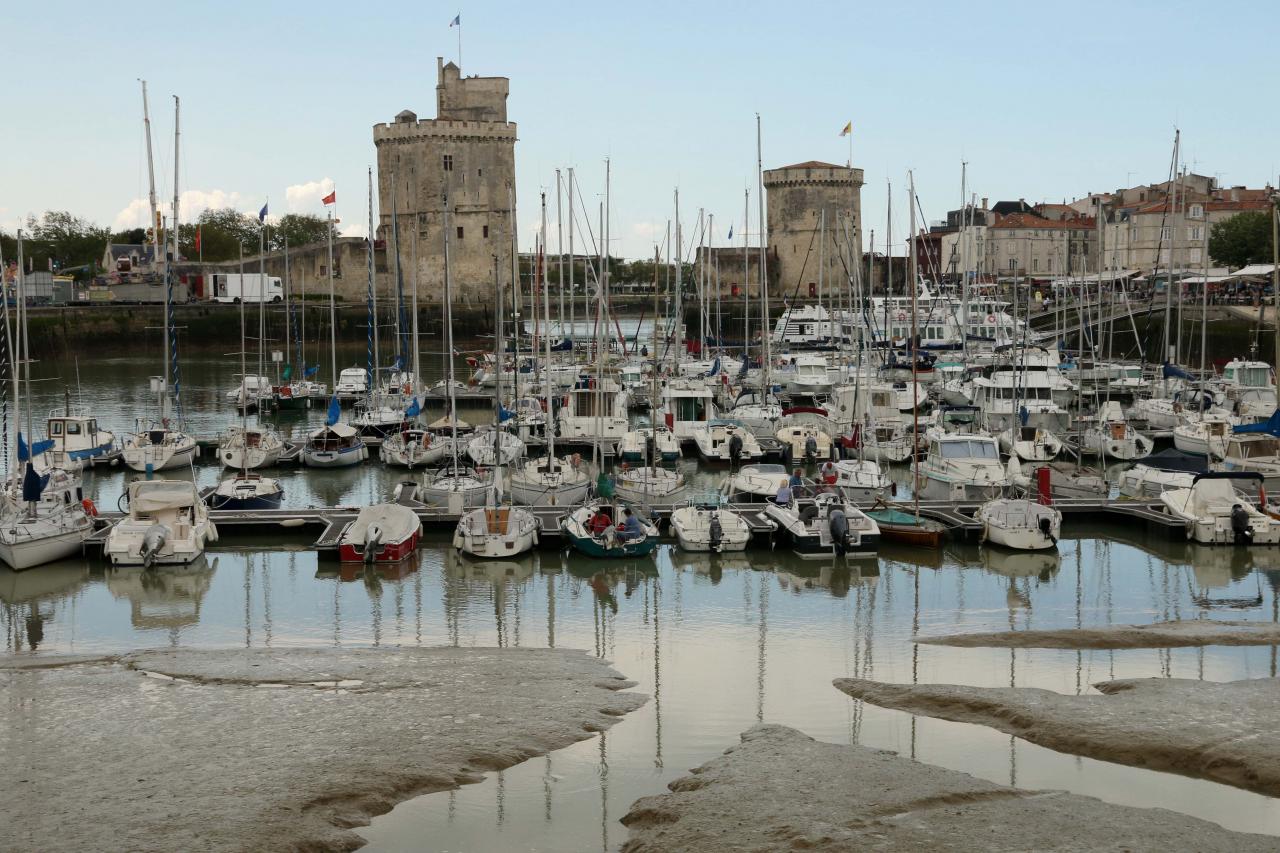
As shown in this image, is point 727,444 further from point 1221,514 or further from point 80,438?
point 80,438

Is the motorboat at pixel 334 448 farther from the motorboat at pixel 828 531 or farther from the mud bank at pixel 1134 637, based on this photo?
the mud bank at pixel 1134 637

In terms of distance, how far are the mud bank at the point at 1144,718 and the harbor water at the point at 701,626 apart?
19 centimetres

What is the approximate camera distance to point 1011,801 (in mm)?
10500

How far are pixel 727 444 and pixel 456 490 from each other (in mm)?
7455

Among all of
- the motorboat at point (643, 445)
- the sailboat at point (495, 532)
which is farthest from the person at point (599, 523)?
the motorboat at point (643, 445)

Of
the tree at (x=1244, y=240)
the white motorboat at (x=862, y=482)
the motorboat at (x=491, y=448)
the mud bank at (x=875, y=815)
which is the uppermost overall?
the tree at (x=1244, y=240)

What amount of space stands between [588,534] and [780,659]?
5066 millimetres

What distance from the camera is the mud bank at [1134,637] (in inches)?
596

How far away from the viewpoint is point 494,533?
19203mm

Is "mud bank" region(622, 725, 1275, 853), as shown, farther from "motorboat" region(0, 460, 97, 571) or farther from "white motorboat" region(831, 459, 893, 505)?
"white motorboat" region(831, 459, 893, 505)

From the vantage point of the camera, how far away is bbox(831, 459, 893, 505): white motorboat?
22.3m

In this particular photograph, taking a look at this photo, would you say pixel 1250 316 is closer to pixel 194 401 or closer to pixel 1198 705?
pixel 194 401

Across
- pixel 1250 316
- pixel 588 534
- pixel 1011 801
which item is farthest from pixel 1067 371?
pixel 1011 801

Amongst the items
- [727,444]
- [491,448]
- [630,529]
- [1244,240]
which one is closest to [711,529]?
[630,529]
